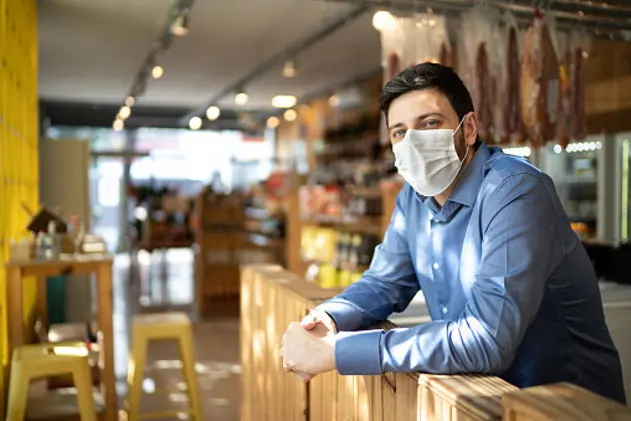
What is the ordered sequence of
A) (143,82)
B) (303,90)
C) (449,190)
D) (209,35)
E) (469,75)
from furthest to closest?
(303,90) < (143,82) < (209,35) < (469,75) < (449,190)

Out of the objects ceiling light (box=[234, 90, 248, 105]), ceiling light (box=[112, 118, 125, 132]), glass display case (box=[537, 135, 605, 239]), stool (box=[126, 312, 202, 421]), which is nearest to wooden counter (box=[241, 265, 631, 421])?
stool (box=[126, 312, 202, 421])

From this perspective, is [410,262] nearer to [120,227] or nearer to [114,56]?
[114,56]

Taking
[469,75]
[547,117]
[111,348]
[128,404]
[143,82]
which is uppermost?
[143,82]

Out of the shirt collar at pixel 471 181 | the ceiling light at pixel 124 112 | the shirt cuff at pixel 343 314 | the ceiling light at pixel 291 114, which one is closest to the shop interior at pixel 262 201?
the shirt cuff at pixel 343 314

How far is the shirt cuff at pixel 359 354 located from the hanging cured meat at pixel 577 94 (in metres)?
2.69

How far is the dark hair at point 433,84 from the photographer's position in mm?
1556

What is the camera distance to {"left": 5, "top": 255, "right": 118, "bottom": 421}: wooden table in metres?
3.39

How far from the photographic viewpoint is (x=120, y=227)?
52.7 feet

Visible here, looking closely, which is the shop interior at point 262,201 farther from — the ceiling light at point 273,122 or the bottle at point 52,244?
the ceiling light at point 273,122

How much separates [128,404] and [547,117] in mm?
2928

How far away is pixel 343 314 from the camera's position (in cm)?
175

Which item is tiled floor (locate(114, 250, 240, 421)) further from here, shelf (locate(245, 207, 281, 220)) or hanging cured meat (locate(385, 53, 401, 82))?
Result: hanging cured meat (locate(385, 53, 401, 82))

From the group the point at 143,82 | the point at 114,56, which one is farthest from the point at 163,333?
the point at 143,82

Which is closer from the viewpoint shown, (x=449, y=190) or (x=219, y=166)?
(x=449, y=190)
